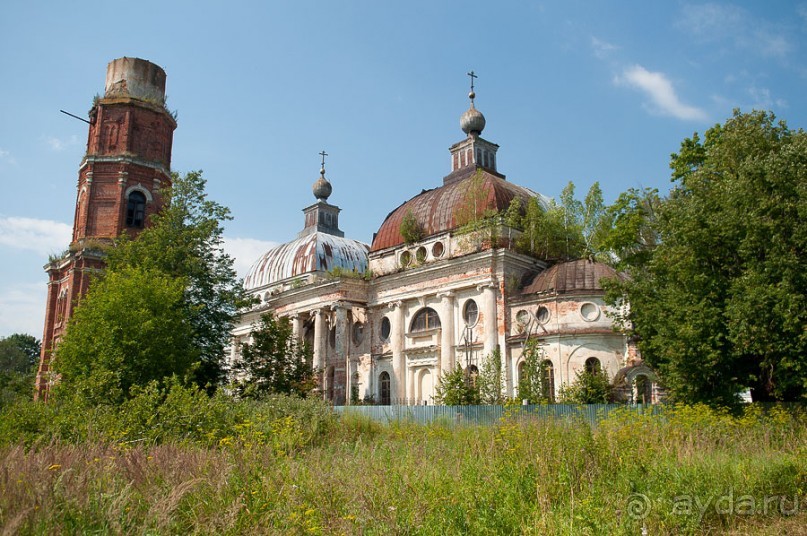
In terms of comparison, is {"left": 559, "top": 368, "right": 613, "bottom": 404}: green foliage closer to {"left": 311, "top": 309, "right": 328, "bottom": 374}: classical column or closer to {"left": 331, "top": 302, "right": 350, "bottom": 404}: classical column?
{"left": 331, "top": 302, "right": 350, "bottom": 404}: classical column

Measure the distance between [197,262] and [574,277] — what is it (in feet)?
54.7

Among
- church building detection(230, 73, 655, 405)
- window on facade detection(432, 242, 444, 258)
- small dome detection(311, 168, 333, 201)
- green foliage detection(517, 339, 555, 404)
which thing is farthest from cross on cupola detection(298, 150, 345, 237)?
green foliage detection(517, 339, 555, 404)

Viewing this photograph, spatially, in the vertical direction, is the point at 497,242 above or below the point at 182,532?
above

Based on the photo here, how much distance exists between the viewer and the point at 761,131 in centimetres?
1866

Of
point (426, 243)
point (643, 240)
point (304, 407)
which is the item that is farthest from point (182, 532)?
point (426, 243)

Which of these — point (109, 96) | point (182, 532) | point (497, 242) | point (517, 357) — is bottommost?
point (182, 532)

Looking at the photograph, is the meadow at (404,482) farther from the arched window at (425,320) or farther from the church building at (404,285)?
the arched window at (425,320)

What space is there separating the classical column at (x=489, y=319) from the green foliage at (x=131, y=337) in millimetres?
13302

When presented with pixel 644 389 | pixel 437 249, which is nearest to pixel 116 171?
pixel 437 249

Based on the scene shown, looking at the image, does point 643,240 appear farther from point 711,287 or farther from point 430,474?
point 430,474

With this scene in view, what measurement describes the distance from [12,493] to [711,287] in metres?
16.9

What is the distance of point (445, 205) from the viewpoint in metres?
34.2

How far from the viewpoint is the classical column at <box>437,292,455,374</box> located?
30.4m

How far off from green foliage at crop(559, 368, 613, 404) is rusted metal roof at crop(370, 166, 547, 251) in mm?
11087
